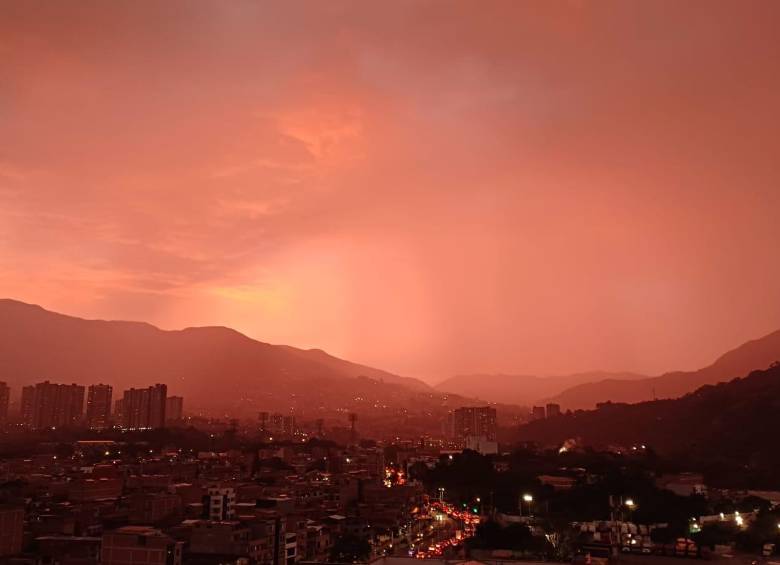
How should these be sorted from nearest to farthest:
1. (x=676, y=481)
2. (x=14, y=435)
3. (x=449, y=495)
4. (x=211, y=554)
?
(x=211, y=554) < (x=676, y=481) < (x=449, y=495) < (x=14, y=435)

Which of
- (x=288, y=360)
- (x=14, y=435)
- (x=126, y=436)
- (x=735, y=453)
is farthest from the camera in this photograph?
(x=288, y=360)

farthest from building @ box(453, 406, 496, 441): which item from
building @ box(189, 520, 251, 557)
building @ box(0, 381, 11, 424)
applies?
building @ box(189, 520, 251, 557)

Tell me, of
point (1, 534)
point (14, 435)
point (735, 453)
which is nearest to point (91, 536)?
point (1, 534)

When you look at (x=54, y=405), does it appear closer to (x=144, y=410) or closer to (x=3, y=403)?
(x=3, y=403)

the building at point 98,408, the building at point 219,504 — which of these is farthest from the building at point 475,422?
the building at point 219,504

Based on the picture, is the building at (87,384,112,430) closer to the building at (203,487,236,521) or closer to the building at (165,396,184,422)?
the building at (165,396,184,422)

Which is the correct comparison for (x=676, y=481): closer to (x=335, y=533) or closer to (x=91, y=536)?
(x=335, y=533)
